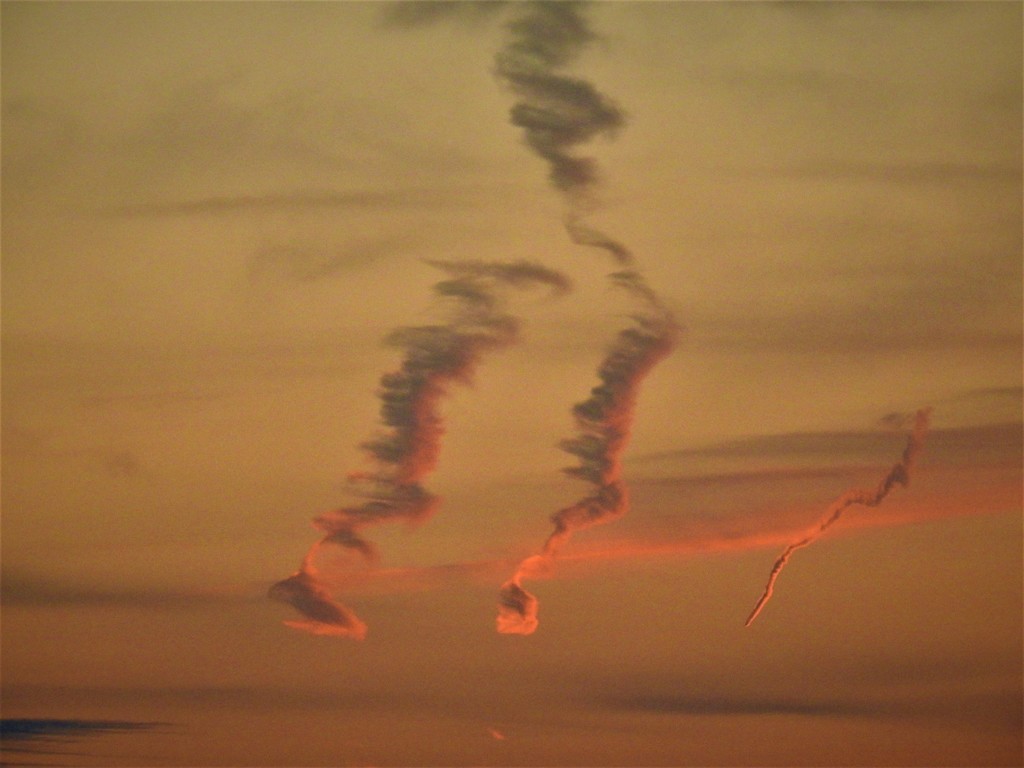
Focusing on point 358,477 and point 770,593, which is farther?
point 770,593

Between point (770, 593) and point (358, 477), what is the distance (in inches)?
1060

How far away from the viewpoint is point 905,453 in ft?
140

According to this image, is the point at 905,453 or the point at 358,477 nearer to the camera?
the point at 358,477

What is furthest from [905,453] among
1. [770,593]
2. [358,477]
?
[358,477]

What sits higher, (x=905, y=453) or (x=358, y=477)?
(x=905, y=453)

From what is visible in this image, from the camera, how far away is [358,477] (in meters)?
38.0

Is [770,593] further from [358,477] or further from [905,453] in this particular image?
[358,477]

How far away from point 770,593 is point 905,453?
522 inches

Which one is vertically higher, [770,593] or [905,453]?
[905,453]

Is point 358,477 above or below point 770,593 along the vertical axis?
above

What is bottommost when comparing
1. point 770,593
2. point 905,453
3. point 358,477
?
point 770,593

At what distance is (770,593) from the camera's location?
40844 millimetres

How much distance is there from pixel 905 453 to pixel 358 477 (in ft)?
117
